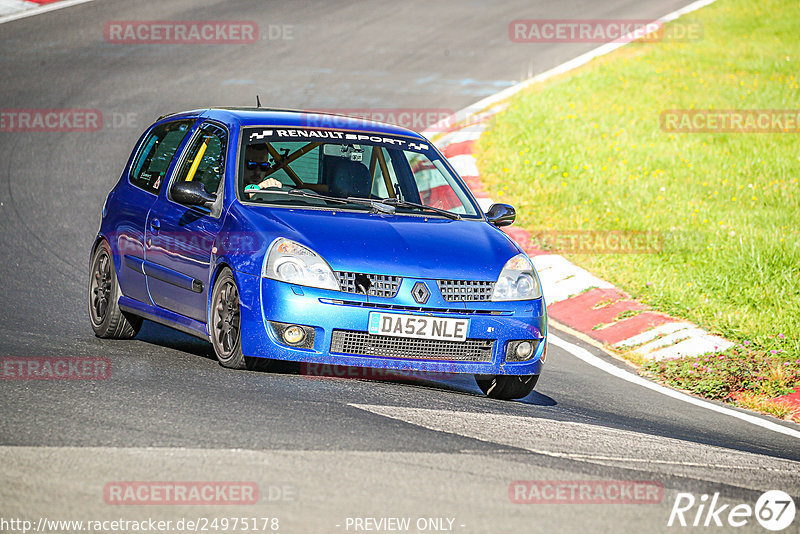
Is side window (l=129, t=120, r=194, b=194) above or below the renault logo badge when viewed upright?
above

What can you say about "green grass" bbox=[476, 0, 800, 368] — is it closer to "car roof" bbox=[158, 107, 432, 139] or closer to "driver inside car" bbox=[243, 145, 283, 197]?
"car roof" bbox=[158, 107, 432, 139]

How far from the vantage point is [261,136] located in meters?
8.30

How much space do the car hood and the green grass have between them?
3300mm

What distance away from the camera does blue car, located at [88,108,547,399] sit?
279 inches

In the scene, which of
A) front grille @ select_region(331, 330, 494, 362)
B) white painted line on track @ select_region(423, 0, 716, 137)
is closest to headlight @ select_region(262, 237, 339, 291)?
front grille @ select_region(331, 330, 494, 362)

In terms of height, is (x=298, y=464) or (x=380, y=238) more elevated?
(x=380, y=238)

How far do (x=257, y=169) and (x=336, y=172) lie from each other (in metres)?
0.56

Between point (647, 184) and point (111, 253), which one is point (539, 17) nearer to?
point (647, 184)

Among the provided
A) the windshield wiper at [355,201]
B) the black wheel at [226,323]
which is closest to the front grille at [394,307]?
the black wheel at [226,323]

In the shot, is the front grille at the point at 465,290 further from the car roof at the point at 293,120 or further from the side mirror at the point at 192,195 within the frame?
the car roof at the point at 293,120

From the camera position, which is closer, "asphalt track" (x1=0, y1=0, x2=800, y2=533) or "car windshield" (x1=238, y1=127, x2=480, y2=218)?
"asphalt track" (x1=0, y1=0, x2=800, y2=533)

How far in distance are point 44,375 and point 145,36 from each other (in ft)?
55.8

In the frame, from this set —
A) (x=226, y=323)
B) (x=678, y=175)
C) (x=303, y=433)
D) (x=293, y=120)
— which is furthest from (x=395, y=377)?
(x=678, y=175)

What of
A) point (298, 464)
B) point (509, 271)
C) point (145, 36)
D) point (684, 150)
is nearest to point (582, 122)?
point (684, 150)
